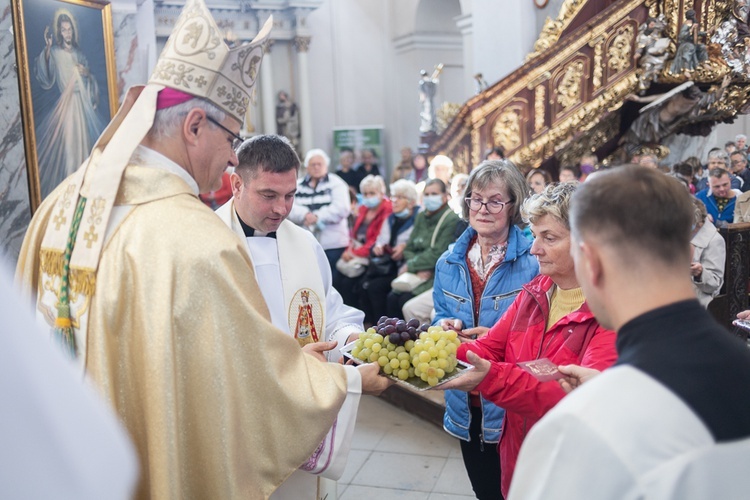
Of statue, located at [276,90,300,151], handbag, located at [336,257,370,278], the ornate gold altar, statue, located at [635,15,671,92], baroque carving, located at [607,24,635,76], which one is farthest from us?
statue, located at [276,90,300,151]

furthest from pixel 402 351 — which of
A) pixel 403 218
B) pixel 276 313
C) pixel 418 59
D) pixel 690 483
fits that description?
pixel 418 59

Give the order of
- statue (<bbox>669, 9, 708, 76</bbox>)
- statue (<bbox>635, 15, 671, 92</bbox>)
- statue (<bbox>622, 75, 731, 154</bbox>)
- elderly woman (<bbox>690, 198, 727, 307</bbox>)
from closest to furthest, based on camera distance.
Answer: elderly woman (<bbox>690, 198, 727, 307</bbox>), statue (<bbox>622, 75, 731, 154</bbox>), statue (<bbox>669, 9, 708, 76</bbox>), statue (<bbox>635, 15, 671, 92</bbox>)

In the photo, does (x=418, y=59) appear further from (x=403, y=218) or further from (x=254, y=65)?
(x=254, y=65)

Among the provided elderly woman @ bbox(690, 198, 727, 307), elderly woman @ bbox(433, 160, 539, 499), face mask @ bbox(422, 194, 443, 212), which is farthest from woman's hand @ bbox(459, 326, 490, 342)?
face mask @ bbox(422, 194, 443, 212)

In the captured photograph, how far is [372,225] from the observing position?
714 centimetres

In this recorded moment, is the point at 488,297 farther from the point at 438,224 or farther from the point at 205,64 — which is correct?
the point at 438,224

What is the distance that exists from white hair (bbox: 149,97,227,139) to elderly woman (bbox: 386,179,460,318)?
13.0 feet

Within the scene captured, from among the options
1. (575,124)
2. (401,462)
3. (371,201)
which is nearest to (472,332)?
(401,462)

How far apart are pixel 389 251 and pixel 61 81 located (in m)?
3.40

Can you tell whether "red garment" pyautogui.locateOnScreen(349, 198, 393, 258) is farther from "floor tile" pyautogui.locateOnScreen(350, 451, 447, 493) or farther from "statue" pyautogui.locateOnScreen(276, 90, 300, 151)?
"statue" pyautogui.locateOnScreen(276, 90, 300, 151)

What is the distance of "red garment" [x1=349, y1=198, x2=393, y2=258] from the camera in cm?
699

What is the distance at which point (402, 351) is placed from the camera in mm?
2203

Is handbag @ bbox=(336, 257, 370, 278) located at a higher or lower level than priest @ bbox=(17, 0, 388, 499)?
lower

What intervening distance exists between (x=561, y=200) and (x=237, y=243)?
1113mm
